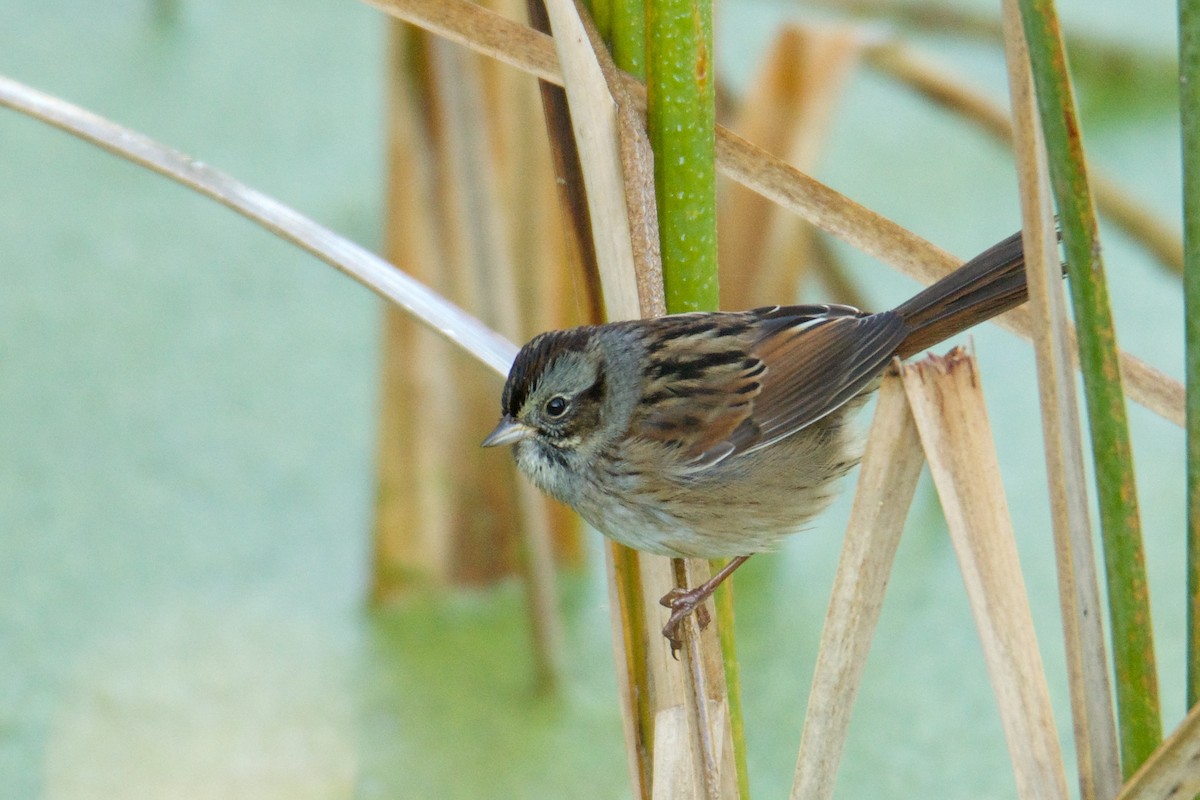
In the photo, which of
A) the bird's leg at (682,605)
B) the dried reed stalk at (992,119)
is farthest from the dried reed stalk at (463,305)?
the dried reed stalk at (992,119)

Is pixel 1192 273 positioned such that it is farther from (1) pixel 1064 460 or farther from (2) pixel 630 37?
(2) pixel 630 37

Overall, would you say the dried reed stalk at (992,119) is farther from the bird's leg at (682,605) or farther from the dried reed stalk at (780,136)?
the bird's leg at (682,605)

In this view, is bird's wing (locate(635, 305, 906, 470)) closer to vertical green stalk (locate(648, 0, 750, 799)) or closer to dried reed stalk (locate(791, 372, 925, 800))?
vertical green stalk (locate(648, 0, 750, 799))

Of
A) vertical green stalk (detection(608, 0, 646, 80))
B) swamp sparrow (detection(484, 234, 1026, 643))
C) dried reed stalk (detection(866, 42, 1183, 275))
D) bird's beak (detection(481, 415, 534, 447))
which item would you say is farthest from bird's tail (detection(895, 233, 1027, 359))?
dried reed stalk (detection(866, 42, 1183, 275))

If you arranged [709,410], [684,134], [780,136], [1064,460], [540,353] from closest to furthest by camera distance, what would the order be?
[1064,460], [684,134], [540,353], [709,410], [780,136]

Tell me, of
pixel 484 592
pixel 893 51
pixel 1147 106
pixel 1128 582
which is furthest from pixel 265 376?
pixel 1147 106

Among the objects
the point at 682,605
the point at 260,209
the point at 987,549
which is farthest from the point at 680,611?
the point at 260,209

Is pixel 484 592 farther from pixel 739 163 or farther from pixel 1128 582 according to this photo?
pixel 1128 582
